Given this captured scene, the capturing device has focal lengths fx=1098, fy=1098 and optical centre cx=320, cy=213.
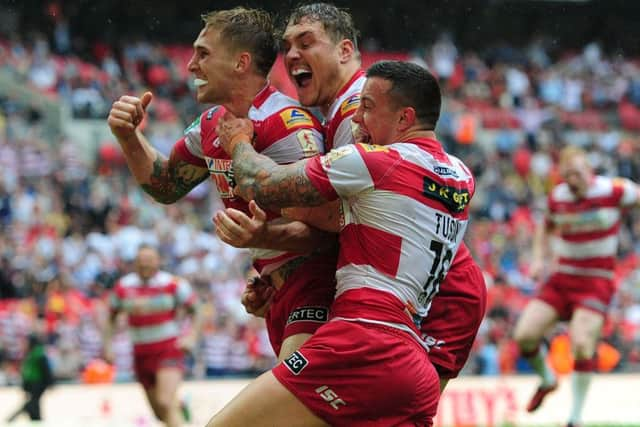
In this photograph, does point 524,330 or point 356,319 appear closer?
point 356,319

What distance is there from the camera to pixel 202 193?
17188 mm

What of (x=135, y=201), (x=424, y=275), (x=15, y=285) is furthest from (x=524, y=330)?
(x=135, y=201)

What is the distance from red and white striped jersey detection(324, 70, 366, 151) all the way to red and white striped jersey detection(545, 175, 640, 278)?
206 inches

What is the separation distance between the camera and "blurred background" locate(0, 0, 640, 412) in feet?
44.3

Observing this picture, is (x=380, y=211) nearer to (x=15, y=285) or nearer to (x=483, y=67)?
(x=15, y=285)

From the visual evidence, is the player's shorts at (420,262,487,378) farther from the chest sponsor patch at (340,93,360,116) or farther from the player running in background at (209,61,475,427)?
the chest sponsor patch at (340,93,360,116)

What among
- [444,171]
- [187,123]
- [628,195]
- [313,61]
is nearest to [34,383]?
[628,195]

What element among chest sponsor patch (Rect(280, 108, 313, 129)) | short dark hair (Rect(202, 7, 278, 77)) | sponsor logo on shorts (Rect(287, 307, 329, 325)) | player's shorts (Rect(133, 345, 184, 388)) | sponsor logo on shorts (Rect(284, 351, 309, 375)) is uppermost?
short dark hair (Rect(202, 7, 278, 77))

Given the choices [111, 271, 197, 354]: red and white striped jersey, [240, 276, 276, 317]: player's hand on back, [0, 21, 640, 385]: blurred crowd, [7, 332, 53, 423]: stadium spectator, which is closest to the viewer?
[240, 276, 276, 317]: player's hand on back

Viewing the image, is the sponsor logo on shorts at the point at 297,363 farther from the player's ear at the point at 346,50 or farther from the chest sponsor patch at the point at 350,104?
the player's ear at the point at 346,50

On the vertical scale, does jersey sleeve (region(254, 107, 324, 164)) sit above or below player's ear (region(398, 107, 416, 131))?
below

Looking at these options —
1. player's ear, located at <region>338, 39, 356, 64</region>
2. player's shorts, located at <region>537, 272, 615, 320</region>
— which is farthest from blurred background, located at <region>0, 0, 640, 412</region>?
player's ear, located at <region>338, 39, 356, 64</region>

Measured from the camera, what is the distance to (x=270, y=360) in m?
13.2

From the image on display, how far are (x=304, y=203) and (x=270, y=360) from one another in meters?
9.21
